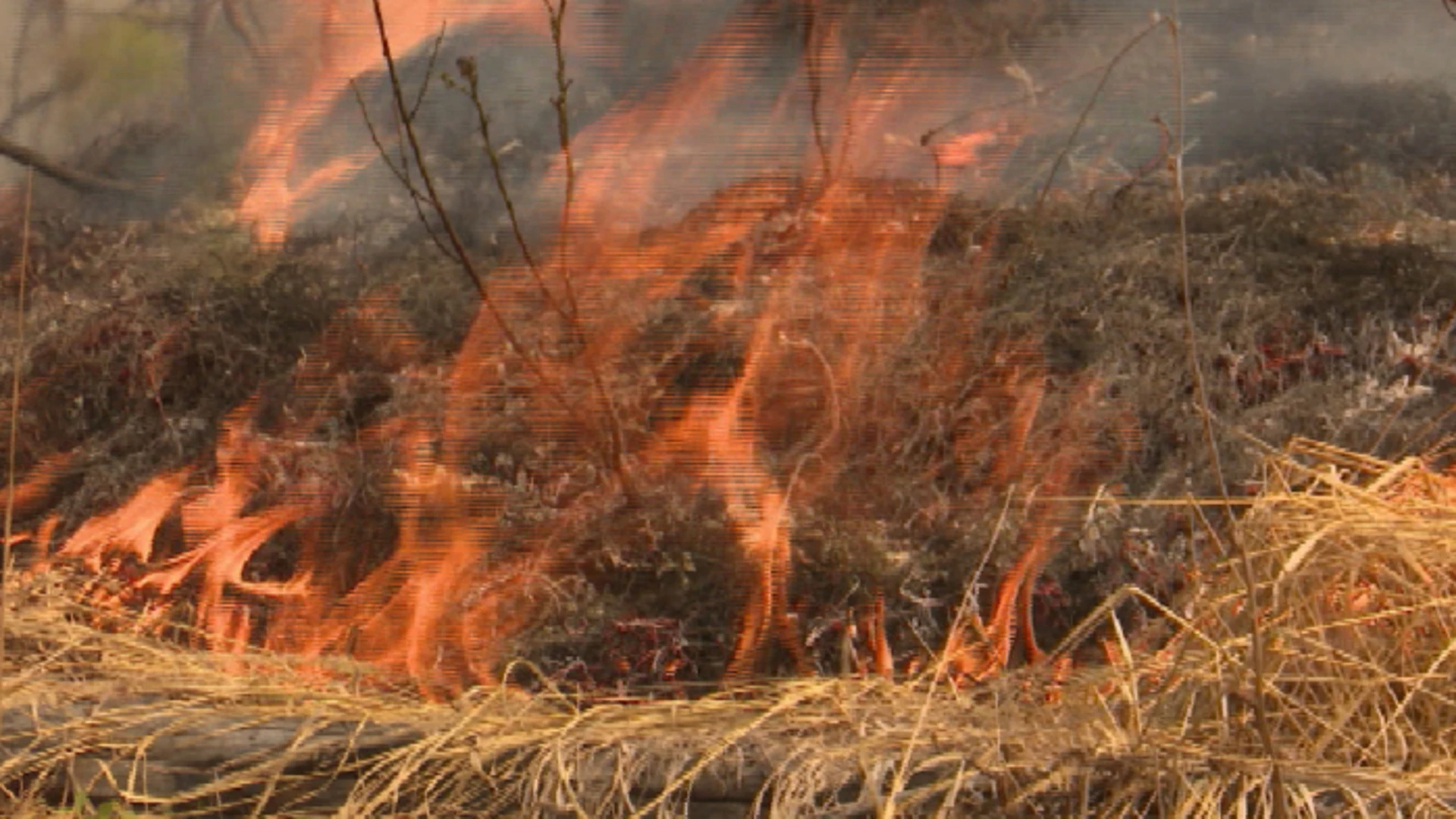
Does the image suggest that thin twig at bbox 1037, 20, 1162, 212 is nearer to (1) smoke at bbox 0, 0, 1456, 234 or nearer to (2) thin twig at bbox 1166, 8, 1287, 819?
(1) smoke at bbox 0, 0, 1456, 234

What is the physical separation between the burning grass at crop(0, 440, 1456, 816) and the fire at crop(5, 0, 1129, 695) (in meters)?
0.36

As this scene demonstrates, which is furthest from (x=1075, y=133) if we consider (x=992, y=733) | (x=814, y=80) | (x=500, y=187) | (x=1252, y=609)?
(x=1252, y=609)

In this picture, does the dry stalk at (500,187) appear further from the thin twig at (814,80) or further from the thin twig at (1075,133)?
the thin twig at (1075,133)

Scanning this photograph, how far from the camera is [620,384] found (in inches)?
117

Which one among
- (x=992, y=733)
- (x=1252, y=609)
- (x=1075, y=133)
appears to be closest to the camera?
(x=1252, y=609)

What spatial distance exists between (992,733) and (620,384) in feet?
3.31

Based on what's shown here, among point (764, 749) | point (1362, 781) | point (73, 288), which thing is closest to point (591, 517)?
point (764, 749)

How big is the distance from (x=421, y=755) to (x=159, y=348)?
1.14m

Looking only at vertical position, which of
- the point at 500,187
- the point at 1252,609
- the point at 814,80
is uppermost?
the point at 814,80

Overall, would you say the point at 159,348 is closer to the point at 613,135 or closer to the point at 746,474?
the point at 613,135

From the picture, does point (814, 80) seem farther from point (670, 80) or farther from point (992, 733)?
point (992, 733)

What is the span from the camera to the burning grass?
6.91 feet

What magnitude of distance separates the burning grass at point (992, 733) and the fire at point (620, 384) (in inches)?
14.0

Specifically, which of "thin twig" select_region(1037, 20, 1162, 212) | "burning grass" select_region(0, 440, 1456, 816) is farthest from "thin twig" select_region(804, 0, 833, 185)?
"burning grass" select_region(0, 440, 1456, 816)
